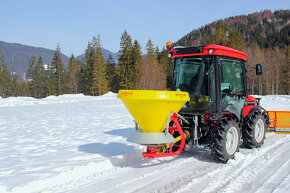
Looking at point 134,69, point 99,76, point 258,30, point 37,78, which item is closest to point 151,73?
point 134,69

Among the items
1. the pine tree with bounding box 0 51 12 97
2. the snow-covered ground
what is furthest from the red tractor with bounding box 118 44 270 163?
the pine tree with bounding box 0 51 12 97

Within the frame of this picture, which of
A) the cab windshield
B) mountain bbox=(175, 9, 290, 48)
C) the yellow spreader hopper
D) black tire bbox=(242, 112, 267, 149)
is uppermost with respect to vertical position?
mountain bbox=(175, 9, 290, 48)

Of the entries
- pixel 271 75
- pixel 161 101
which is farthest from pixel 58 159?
pixel 271 75

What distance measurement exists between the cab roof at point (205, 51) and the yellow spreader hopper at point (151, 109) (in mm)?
1261

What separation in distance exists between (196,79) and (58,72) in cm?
6491

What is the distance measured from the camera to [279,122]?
8.04 m

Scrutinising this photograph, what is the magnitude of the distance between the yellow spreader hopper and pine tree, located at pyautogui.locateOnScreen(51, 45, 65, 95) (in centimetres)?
6448

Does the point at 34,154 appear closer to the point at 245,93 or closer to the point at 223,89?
the point at 223,89

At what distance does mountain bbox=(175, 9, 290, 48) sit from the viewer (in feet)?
263

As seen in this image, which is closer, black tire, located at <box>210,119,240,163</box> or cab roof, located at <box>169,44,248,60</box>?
black tire, located at <box>210,119,240,163</box>

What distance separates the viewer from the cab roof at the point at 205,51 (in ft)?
17.4

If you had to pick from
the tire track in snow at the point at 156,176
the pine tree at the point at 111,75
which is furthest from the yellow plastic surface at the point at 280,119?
the pine tree at the point at 111,75

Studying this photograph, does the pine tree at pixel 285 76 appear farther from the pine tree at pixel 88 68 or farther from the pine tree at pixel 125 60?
the pine tree at pixel 88 68

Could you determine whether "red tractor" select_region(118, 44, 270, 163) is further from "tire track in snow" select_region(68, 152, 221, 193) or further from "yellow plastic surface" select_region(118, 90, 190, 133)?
"tire track in snow" select_region(68, 152, 221, 193)
